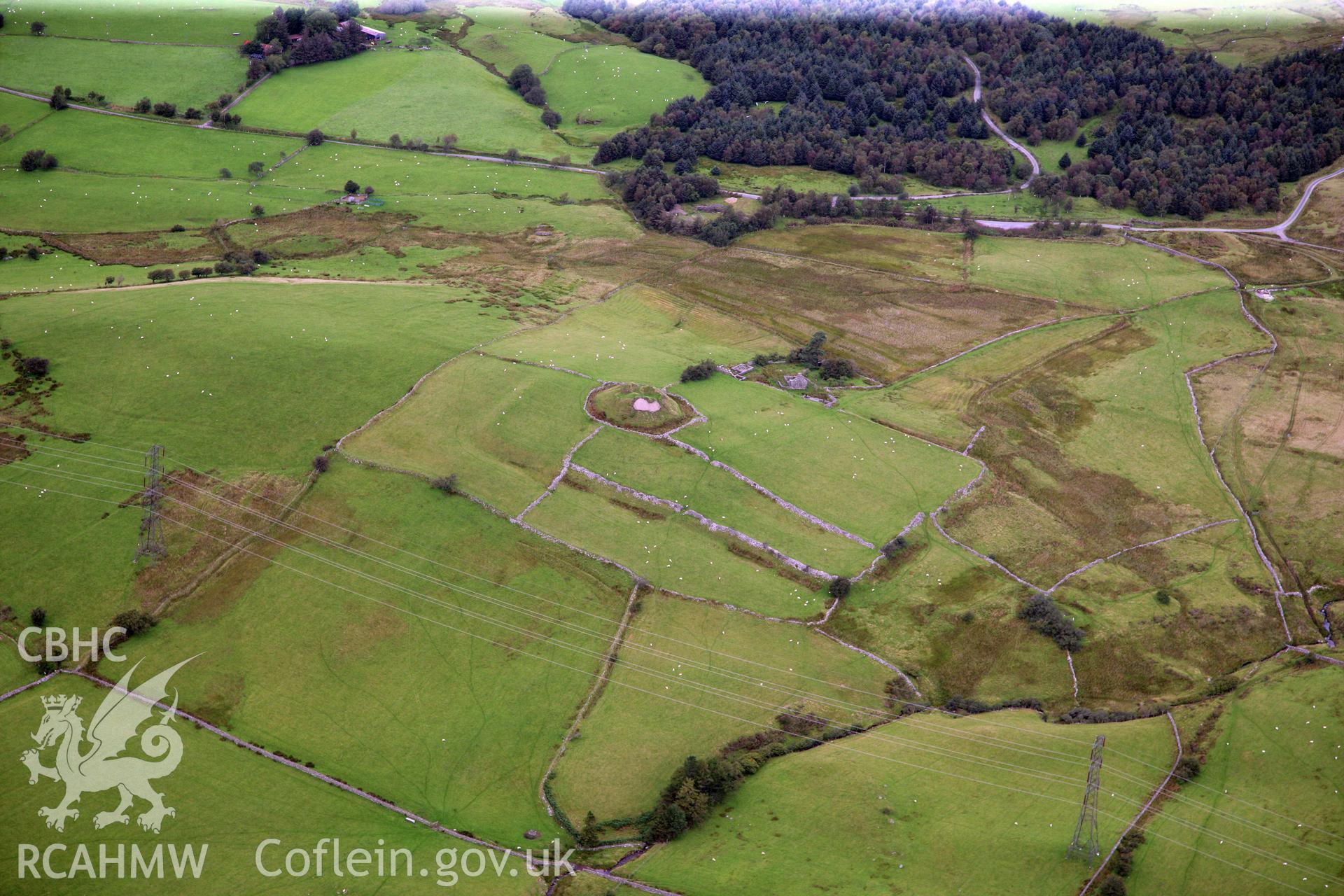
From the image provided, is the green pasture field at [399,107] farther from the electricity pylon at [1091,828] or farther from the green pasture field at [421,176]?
the electricity pylon at [1091,828]

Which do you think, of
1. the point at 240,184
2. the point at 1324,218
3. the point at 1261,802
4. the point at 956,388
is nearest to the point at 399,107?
the point at 240,184

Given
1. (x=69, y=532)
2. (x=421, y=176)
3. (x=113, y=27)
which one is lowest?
(x=69, y=532)

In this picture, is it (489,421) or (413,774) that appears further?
(489,421)

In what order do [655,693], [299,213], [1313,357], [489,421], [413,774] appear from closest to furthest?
[413,774], [655,693], [489,421], [1313,357], [299,213]

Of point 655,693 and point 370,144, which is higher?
point 370,144

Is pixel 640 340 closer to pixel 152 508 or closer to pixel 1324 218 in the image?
pixel 152 508

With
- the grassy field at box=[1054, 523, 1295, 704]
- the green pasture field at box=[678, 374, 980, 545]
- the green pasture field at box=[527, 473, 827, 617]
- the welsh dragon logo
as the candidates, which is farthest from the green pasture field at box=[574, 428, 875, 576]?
the welsh dragon logo

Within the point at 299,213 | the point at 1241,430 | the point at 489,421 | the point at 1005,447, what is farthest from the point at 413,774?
the point at 299,213

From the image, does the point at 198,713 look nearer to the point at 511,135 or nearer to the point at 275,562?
the point at 275,562

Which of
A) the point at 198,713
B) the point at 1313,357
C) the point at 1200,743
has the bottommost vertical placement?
the point at 198,713
